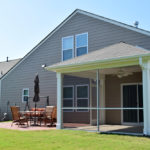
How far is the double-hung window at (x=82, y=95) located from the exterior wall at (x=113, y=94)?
1.13 m

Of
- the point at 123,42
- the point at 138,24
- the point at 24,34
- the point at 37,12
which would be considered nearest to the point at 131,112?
the point at 123,42

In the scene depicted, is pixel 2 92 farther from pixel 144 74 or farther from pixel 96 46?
pixel 144 74

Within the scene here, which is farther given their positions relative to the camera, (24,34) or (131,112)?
(24,34)

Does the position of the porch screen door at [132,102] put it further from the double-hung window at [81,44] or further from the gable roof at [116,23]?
the double-hung window at [81,44]

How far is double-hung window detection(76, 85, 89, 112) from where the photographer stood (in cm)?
1467

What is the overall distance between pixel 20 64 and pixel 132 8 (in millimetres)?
9111

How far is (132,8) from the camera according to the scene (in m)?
13.7

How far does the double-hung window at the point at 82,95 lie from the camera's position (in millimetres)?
14672

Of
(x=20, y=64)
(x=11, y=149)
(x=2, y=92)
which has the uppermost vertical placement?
(x=20, y=64)

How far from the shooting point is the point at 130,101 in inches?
530

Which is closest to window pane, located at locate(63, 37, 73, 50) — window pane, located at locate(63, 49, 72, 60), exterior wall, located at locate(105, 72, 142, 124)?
window pane, located at locate(63, 49, 72, 60)

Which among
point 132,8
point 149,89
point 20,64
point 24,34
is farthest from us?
point 20,64

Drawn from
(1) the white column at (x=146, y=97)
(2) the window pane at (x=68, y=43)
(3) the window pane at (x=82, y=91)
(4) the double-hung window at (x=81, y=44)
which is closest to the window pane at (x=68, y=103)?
(3) the window pane at (x=82, y=91)

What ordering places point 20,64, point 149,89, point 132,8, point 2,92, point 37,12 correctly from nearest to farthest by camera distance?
point 149,89 → point 132,8 → point 37,12 → point 20,64 → point 2,92
